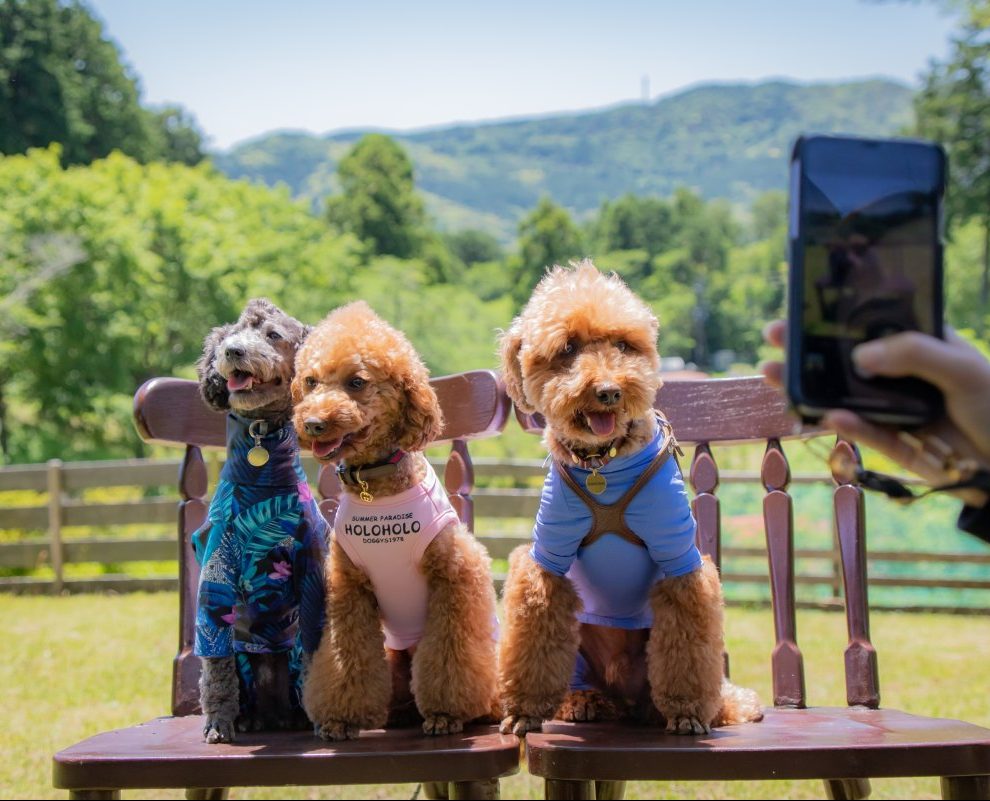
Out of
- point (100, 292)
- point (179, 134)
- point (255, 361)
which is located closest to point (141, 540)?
point (100, 292)

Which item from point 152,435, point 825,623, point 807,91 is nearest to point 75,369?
point 825,623

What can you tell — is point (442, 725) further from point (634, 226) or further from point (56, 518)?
point (634, 226)

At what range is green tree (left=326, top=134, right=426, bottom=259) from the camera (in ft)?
133

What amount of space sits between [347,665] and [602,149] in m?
85.1

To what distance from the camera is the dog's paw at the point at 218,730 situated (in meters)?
1.82

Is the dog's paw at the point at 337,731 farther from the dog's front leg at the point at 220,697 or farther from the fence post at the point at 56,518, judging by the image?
the fence post at the point at 56,518

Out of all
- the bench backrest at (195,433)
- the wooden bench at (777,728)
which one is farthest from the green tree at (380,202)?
the wooden bench at (777,728)

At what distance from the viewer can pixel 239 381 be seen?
2012 millimetres

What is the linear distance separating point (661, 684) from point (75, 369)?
14324 mm

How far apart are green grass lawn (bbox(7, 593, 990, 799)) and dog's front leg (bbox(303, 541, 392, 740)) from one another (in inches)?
74.8

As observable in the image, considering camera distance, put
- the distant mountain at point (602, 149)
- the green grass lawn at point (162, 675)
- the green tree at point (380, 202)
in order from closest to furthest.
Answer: the green grass lawn at point (162, 675) → the green tree at point (380, 202) → the distant mountain at point (602, 149)

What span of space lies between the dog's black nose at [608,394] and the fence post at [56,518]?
7.95 m

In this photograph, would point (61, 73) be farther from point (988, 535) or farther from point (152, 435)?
point (988, 535)

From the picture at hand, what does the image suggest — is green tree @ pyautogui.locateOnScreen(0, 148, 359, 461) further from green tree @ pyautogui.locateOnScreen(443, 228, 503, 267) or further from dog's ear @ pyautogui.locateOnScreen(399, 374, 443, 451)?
green tree @ pyautogui.locateOnScreen(443, 228, 503, 267)
